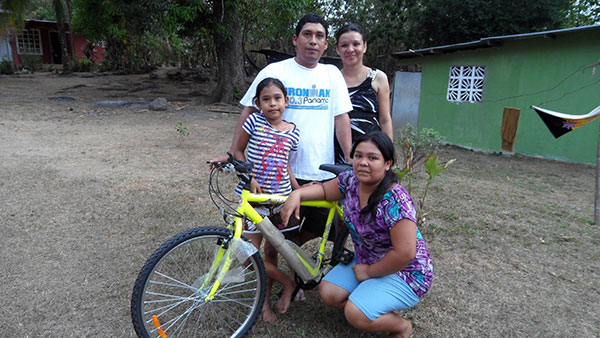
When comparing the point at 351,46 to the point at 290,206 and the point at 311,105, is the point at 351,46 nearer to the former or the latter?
the point at 311,105

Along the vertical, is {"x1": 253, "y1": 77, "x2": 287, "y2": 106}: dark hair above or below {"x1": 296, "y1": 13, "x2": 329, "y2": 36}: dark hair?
below

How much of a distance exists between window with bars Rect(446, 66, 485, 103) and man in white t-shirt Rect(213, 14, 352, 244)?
8.19 meters

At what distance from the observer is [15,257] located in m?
3.06

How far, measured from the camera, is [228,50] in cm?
1248

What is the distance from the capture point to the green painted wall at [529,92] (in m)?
7.70

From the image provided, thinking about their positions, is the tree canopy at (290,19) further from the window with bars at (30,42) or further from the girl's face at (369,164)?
the window with bars at (30,42)

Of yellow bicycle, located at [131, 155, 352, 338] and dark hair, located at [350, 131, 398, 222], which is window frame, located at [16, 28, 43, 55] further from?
dark hair, located at [350, 131, 398, 222]

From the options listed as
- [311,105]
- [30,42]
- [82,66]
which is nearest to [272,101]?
[311,105]

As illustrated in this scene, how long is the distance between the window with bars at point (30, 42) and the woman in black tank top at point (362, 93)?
28.1 m

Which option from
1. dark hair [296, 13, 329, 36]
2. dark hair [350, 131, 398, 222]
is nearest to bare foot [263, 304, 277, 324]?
dark hair [350, 131, 398, 222]

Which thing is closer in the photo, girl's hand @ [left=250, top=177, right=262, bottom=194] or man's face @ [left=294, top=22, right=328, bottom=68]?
girl's hand @ [left=250, top=177, right=262, bottom=194]

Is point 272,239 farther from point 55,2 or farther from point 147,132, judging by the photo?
point 55,2

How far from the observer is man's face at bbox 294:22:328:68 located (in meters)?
2.25

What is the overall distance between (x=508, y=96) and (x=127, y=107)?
1025 cm
